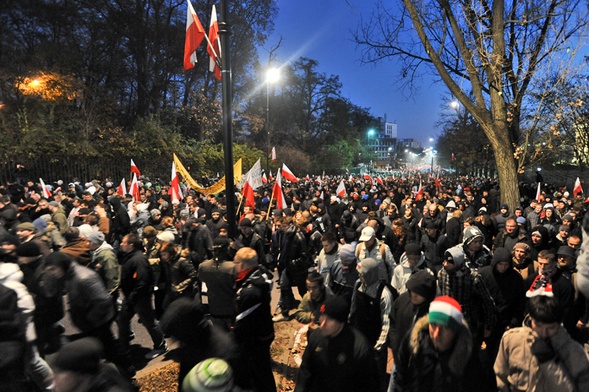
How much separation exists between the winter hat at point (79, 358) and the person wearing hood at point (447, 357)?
210cm

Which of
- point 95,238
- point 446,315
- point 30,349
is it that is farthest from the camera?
point 95,238

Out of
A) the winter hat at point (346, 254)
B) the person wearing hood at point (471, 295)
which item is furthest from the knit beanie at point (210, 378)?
the person wearing hood at point (471, 295)

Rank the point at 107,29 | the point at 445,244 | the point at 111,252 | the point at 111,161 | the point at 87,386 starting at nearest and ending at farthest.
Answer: the point at 87,386
the point at 111,252
the point at 445,244
the point at 111,161
the point at 107,29

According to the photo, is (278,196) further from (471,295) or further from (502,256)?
(471,295)

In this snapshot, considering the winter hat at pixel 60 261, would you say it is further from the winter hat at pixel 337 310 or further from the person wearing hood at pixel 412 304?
the person wearing hood at pixel 412 304

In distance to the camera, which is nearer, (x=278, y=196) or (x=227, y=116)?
(x=227, y=116)

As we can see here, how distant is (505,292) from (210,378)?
3599mm

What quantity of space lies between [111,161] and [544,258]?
77.2 feet

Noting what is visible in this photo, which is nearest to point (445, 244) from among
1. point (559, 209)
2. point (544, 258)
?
point (544, 258)

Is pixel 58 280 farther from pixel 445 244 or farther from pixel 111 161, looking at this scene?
pixel 111 161

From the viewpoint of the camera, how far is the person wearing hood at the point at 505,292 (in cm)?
437

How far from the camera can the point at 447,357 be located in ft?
8.52

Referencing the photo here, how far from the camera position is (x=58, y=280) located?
165 inches

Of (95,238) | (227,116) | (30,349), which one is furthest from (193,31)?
(30,349)
